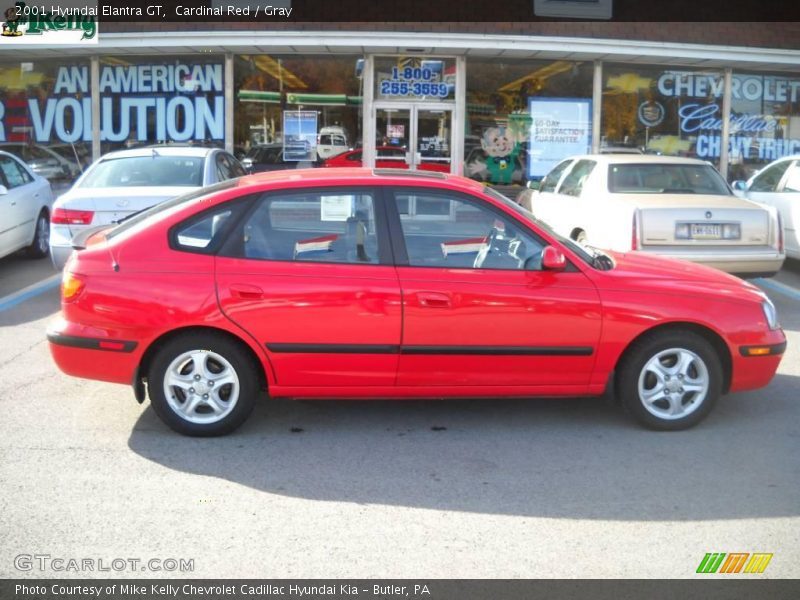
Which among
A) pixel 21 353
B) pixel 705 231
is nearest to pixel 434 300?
pixel 21 353

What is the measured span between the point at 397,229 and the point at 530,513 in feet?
6.19

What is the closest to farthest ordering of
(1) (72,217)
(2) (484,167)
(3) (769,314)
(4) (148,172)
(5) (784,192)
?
(3) (769,314) → (1) (72,217) → (4) (148,172) → (5) (784,192) → (2) (484,167)

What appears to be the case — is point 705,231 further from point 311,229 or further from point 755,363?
point 311,229

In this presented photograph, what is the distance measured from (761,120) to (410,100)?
273 inches

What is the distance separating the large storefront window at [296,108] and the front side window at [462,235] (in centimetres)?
1201

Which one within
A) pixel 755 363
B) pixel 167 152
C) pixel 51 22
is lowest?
pixel 755 363

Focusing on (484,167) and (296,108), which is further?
(484,167)

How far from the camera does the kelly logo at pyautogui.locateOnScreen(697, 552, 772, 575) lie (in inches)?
156

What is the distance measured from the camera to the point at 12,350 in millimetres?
7395

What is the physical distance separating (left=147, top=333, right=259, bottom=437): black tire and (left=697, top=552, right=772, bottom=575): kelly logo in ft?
8.78

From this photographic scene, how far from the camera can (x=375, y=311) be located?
→ 5332mm

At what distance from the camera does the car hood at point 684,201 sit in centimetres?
907

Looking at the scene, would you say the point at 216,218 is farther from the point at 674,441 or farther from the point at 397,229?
the point at 674,441

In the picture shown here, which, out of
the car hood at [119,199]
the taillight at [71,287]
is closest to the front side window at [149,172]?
the car hood at [119,199]
